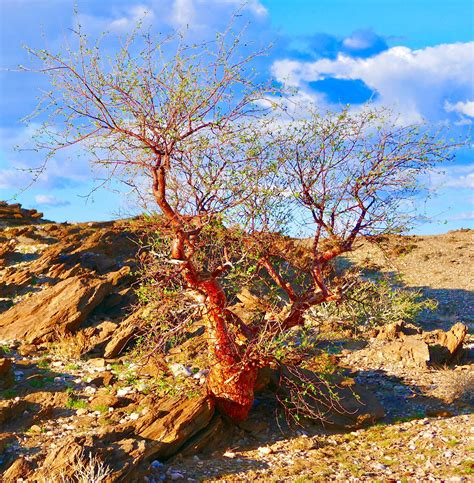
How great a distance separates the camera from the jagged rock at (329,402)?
12852mm

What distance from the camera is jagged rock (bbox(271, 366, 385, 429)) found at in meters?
12.9

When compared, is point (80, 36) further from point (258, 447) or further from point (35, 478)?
point (258, 447)

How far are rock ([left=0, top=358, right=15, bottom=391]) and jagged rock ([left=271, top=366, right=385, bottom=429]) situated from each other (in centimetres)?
652

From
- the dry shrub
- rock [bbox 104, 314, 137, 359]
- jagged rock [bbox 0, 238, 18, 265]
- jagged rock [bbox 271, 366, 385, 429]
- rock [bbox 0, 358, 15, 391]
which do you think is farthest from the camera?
jagged rock [bbox 0, 238, 18, 265]

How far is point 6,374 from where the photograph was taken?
14352 millimetres

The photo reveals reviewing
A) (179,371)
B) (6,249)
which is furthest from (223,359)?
(6,249)

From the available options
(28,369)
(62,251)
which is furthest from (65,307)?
(62,251)

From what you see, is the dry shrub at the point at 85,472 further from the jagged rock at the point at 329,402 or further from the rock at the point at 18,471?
the jagged rock at the point at 329,402

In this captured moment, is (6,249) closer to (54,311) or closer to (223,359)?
(54,311)

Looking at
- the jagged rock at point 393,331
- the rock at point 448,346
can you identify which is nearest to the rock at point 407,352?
the rock at point 448,346

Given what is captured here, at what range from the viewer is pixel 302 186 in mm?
12930

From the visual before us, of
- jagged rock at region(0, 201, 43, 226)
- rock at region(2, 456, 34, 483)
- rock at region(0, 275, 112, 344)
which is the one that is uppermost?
jagged rock at region(0, 201, 43, 226)

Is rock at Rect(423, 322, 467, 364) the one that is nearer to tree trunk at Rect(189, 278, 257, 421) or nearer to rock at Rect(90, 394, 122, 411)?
tree trunk at Rect(189, 278, 257, 421)

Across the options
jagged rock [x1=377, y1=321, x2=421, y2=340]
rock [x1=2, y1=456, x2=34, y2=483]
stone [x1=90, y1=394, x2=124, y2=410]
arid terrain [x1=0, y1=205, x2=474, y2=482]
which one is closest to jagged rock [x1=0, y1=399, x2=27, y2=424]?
arid terrain [x1=0, y1=205, x2=474, y2=482]
